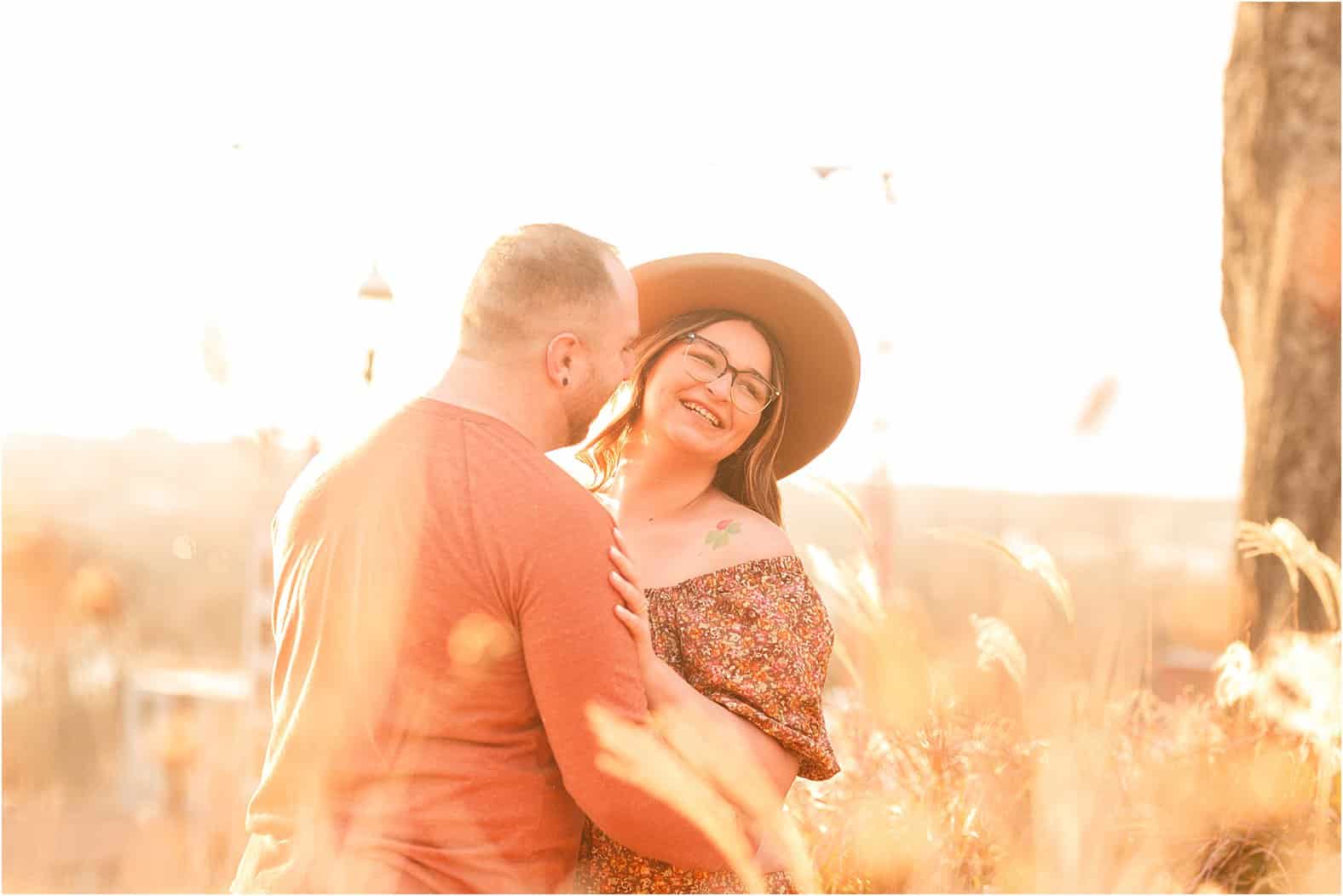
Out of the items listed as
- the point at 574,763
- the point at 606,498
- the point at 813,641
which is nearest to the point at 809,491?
the point at 606,498

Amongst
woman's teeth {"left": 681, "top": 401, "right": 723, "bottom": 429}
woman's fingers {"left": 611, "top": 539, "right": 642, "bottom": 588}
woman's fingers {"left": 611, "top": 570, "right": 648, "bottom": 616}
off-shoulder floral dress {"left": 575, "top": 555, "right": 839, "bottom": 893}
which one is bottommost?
off-shoulder floral dress {"left": 575, "top": 555, "right": 839, "bottom": 893}

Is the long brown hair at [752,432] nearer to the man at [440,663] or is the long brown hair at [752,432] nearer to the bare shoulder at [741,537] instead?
the bare shoulder at [741,537]

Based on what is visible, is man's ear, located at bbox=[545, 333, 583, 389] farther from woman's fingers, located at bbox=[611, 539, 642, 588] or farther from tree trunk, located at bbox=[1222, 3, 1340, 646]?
tree trunk, located at bbox=[1222, 3, 1340, 646]

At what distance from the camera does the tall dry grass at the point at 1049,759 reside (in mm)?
3928

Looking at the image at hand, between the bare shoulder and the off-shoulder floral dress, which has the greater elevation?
the bare shoulder

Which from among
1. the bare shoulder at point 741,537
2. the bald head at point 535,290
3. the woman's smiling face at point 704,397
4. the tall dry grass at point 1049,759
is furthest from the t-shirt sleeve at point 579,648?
the tall dry grass at point 1049,759

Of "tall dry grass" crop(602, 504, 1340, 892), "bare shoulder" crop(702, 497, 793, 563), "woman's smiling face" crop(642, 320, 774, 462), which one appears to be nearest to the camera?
"bare shoulder" crop(702, 497, 793, 563)

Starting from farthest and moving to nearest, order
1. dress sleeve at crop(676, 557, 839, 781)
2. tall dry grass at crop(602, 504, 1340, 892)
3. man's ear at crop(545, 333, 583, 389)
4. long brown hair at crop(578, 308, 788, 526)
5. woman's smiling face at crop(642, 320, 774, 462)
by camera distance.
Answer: tall dry grass at crop(602, 504, 1340, 892) < long brown hair at crop(578, 308, 788, 526) < woman's smiling face at crop(642, 320, 774, 462) < dress sleeve at crop(676, 557, 839, 781) < man's ear at crop(545, 333, 583, 389)

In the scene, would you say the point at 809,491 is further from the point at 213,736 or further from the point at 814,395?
the point at 213,736

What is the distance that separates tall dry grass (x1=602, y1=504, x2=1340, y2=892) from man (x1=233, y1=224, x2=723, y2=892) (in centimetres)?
154

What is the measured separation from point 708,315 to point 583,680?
1.63 metres

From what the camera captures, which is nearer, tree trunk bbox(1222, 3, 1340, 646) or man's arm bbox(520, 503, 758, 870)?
man's arm bbox(520, 503, 758, 870)

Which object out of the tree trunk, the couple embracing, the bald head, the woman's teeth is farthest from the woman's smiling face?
the tree trunk

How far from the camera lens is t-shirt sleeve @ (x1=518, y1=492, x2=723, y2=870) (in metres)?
2.13
